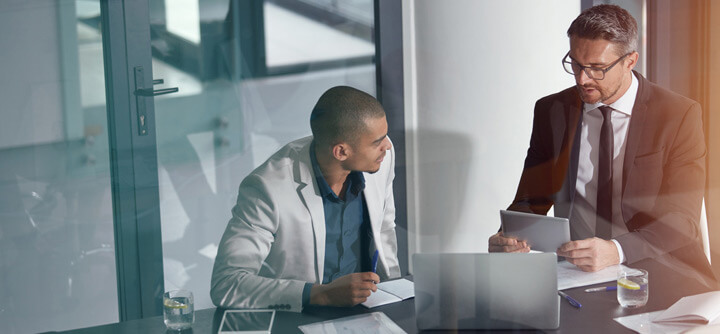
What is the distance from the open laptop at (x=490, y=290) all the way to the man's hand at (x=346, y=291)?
0.16 m

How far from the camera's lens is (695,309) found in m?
1.26

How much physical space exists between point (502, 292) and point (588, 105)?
100 cm

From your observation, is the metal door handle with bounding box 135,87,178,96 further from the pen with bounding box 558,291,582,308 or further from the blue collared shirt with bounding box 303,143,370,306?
the pen with bounding box 558,291,582,308

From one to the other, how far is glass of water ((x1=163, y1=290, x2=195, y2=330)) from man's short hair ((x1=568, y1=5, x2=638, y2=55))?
1.34 m

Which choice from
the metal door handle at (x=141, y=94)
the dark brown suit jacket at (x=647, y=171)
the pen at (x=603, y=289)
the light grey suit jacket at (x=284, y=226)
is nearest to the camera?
the pen at (x=603, y=289)

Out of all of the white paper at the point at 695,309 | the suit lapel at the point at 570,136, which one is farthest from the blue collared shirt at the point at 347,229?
the white paper at the point at 695,309

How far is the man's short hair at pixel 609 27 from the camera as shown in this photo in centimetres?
192

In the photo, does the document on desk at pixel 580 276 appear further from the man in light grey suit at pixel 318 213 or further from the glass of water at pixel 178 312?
the glass of water at pixel 178 312

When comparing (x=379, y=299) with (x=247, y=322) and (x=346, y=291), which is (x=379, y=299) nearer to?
(x=346, y=291)

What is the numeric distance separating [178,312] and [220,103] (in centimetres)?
116

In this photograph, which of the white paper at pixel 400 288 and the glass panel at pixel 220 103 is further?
the glass panel at pixel 220 103

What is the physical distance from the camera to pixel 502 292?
1268 millimetres

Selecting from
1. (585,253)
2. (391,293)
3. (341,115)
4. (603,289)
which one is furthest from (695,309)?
(341,115)

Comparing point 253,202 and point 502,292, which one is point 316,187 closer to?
point 253,202
